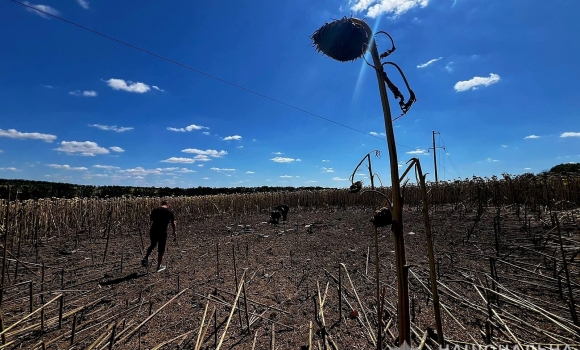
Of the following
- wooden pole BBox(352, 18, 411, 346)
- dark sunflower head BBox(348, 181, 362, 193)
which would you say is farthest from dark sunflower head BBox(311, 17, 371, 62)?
dark sunflower head BBox(348, 181, 362, 193)

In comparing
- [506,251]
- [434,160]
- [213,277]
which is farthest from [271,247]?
[434,160]

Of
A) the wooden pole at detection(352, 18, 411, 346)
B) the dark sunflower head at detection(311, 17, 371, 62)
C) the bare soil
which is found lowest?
the bare soil

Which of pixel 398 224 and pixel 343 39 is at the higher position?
pixel 343 39

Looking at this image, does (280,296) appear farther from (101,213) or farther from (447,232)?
(101,213)

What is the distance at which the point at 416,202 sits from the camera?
21.0 m

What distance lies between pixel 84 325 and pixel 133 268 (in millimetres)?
3673

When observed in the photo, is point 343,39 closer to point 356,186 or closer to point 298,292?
point 356,186

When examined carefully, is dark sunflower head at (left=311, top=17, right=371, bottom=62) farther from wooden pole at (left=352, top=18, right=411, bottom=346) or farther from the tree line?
the tree line

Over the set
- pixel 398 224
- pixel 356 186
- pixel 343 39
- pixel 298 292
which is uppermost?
pixel 343 39

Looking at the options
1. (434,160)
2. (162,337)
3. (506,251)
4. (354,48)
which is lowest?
(162,337)

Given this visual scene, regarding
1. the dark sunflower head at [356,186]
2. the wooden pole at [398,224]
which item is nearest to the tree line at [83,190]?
the dark sunflower head at [356,186]

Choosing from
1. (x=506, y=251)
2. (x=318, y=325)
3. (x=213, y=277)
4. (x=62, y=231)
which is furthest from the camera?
(x=62, y=231)

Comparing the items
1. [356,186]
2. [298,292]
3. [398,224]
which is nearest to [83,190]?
[298,292]

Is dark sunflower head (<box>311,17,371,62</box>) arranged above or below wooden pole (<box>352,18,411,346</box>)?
above
